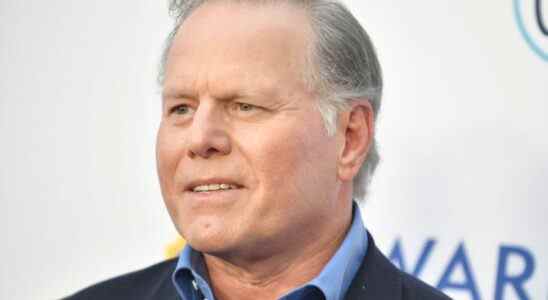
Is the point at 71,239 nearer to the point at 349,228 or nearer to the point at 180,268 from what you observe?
the point at 180,268

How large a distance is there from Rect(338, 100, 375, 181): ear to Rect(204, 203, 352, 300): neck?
0.13 m

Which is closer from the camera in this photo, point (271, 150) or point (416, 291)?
point (271, 150)

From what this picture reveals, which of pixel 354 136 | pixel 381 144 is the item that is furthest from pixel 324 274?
pixel 381 144

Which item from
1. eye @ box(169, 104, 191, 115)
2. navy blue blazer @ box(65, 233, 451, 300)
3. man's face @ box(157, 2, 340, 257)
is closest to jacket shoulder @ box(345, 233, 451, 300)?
navy blue blazer @ box(65, 233, 451, 300)

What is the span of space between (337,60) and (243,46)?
9.7 inches

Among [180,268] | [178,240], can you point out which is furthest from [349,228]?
[178,240]

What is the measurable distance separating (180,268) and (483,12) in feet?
3.49

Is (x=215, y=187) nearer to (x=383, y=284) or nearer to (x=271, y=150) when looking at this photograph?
(x=271, y=150)

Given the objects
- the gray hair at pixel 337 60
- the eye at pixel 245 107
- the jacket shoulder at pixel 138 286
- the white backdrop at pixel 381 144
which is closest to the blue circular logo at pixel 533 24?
the white backdrop at pixel 381 144

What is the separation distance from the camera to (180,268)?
201cm

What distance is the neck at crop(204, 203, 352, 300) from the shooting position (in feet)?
6.36

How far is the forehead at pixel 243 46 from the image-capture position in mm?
1832

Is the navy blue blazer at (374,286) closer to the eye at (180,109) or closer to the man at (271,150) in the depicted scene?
the man at (271,150)

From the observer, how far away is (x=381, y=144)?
2.42 meters
